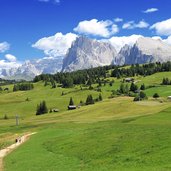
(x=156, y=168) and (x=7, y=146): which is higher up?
(x=156, y=168)

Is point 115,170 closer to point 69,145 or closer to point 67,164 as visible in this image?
point 67,164

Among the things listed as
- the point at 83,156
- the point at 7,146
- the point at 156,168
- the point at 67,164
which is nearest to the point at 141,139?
the point at 83,156

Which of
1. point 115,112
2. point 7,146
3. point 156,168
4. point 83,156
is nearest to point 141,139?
point 83,156

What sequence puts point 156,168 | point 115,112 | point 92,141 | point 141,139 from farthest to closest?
point 115,112 → point 92,141 → point 141,139 → point 156,168

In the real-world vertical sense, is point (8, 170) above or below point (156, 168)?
below

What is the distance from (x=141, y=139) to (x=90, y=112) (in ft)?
367

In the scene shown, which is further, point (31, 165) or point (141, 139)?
point (141, 139)

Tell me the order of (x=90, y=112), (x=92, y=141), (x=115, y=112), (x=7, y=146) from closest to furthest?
(x=92, y=141)
(x=7, y=146)
(x=115, y=112)
(x=90, y=112)

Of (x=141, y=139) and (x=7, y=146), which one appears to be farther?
(x=7, y=146)

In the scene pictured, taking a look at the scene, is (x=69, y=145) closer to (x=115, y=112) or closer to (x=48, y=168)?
(x=48, y=168)

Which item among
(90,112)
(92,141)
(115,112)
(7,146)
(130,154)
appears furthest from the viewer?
(90,112)

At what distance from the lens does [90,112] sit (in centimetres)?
15850

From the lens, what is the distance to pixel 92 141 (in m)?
54.2

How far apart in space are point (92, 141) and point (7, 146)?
22681 millimetres
